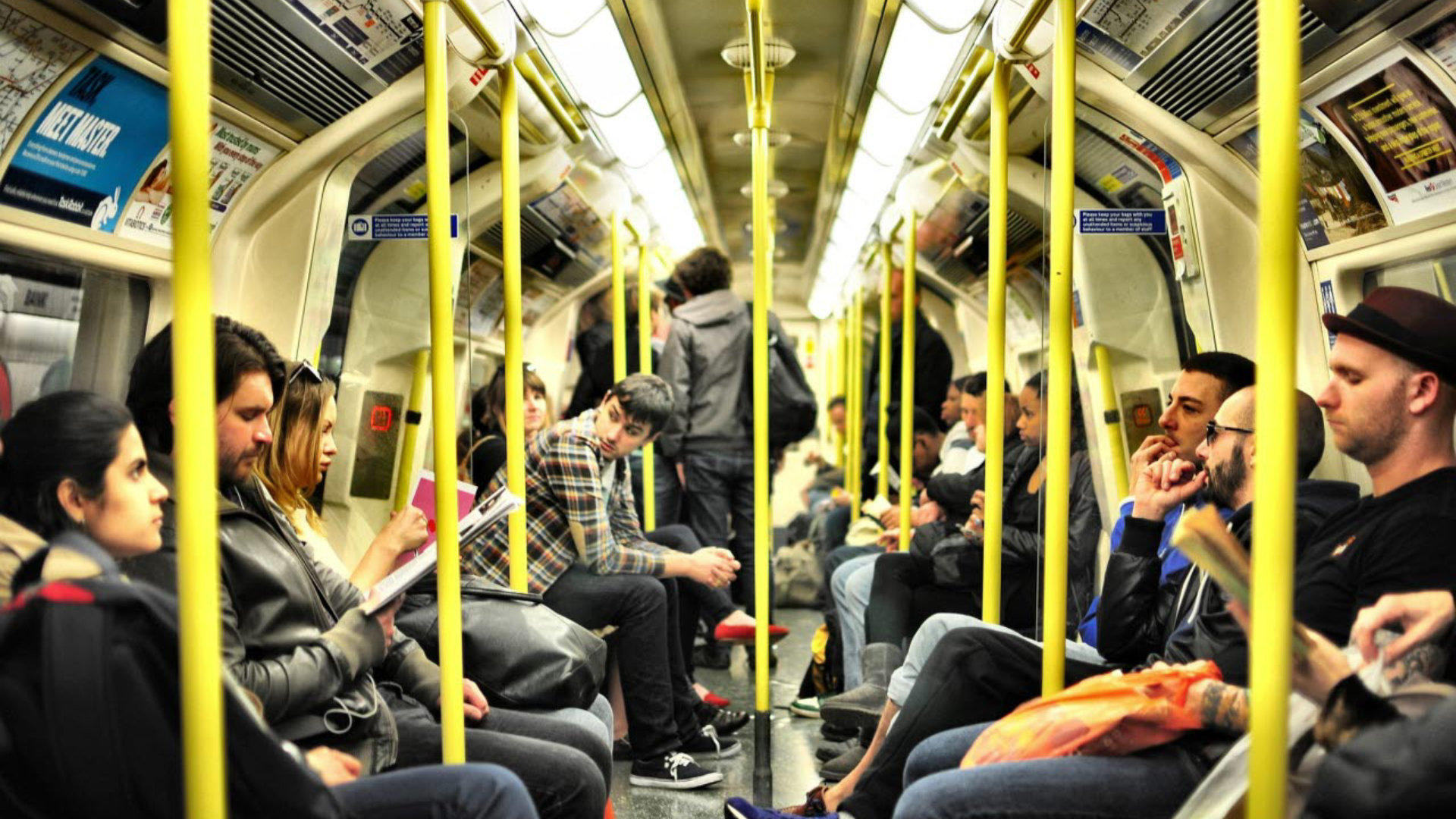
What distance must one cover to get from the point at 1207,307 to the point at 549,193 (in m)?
3.55

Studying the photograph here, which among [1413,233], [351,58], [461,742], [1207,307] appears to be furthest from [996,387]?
[351,58]

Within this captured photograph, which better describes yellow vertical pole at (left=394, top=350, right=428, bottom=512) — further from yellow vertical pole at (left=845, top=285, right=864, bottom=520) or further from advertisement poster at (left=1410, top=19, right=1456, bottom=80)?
yellow vertical pole at (left=845, top=285, right=864, bottom=520)

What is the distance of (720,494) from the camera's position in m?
5.46

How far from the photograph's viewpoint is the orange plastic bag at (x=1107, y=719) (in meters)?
2.04

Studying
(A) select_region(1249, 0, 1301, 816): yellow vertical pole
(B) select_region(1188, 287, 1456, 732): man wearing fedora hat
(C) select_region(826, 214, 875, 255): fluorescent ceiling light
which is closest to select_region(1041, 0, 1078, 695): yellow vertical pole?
(B) select_region(1188, 287, 1456, 732): man wearing fedora hat

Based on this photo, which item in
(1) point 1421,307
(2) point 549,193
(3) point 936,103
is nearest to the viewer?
(1) point 1421,307

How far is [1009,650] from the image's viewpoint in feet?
8.75

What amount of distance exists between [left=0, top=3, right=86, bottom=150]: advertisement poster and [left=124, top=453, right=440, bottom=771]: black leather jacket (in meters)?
0.74

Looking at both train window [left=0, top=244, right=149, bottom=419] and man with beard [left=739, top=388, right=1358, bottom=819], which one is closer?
train window [left=0, top=244, right=149, bottom=419]

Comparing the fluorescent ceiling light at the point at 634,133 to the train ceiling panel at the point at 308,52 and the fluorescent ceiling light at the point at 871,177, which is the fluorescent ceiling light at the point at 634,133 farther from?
the train ceiling panel at the point at 308,52

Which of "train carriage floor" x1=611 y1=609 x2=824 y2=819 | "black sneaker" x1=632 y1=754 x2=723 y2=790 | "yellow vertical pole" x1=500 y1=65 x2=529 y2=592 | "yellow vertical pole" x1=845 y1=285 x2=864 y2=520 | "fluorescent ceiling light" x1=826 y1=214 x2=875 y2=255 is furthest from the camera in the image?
"fluorescent ceiling light" x1=826 y1=214 x2=875 y2=255

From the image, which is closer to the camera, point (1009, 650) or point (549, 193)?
Answer: point (1009, 650)

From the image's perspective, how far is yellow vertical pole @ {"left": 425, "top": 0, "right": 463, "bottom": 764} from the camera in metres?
2.18

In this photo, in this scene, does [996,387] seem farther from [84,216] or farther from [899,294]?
[899,294]
